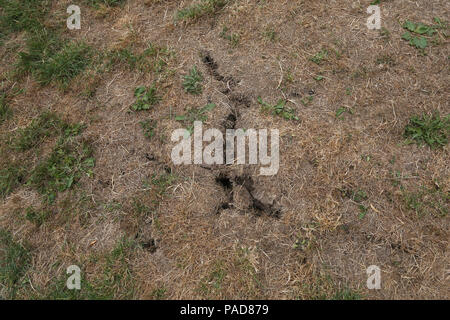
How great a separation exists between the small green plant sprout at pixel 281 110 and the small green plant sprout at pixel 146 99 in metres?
0.77

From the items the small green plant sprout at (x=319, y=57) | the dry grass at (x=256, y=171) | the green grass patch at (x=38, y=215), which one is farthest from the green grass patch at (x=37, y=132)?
the small green plant sprout at (x=319, y=57)

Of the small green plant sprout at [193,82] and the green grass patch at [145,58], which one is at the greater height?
the green grass patch at [145,58]

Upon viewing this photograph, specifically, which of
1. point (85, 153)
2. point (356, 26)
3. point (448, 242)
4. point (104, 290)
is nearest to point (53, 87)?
point (85, 153)

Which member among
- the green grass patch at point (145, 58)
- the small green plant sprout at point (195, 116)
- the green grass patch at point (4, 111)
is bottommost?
the small green plant sprout at point (195, 116)

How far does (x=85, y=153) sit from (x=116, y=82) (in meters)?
0.60

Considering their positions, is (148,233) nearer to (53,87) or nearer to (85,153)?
(85,153)

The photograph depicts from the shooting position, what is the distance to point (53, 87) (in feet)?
9.52

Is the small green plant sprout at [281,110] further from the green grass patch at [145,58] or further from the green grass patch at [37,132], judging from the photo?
the green grass patch at [37,132]

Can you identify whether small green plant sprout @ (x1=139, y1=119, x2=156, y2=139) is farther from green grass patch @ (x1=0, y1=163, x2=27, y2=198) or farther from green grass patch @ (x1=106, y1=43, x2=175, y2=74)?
green grass patch @ (x1=0, y1=163, x2=27, y2=198)

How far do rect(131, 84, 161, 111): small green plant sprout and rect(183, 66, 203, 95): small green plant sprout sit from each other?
0.22 m

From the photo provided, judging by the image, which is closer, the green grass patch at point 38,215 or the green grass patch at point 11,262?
the green grass patch at point 11,262

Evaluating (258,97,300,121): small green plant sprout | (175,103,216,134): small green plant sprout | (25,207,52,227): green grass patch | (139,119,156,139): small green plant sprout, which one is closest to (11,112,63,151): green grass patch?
(25,207,52,227): green grass patch

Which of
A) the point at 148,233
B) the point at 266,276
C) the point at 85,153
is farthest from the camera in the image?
the point at 85,153

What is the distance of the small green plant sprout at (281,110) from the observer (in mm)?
2566
